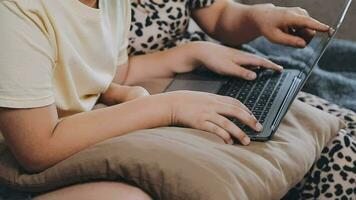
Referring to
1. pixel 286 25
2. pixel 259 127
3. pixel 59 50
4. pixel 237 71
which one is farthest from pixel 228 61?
pixel 59 50

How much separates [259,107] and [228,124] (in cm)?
14

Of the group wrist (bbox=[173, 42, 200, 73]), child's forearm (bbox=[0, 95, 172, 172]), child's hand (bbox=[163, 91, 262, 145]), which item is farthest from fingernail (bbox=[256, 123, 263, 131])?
wrist (bbox=[173, 42, 200, 73])

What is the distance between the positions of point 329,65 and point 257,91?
0.43 meters

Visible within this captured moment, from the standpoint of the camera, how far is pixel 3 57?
2.58ft

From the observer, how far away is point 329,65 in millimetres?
1460

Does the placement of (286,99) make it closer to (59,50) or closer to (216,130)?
(216,130)

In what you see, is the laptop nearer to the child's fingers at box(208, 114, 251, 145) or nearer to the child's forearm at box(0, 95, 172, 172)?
the child's fingers at box(208, 114, 251, 145)

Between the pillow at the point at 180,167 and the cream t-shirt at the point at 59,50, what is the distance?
11 cm

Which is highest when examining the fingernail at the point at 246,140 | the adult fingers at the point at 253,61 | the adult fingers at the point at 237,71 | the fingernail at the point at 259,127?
the fingernail at the point at 259,127

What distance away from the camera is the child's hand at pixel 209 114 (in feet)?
2.91

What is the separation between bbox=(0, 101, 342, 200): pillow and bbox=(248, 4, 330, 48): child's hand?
317mm

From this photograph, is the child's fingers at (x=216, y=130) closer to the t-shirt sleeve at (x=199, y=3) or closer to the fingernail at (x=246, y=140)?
the fingernail at (x=246, y=140)

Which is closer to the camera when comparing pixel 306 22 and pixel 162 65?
pixel 306 22

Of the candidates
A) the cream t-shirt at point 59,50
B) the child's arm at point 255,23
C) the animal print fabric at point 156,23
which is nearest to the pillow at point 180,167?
the cream t-shirt at point 59,50
